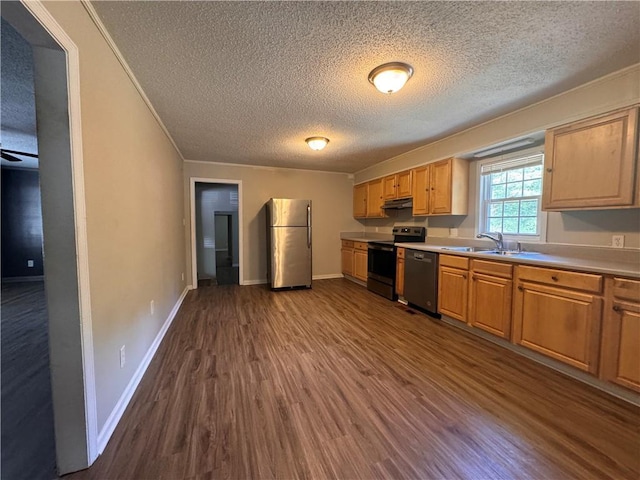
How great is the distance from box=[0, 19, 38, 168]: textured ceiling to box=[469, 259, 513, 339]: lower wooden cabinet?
384cm

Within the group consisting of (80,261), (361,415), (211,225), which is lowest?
(361,415)

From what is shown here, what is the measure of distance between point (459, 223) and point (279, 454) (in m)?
3.46

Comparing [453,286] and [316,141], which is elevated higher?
[316,141]

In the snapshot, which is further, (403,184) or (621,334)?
(403,184)

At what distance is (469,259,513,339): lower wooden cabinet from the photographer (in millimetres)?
2439

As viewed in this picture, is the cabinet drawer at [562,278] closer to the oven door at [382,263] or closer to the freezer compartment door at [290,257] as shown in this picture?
the oven door at [382,263]

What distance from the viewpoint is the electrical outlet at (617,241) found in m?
2.11

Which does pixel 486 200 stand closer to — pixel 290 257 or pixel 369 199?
pixel 369 199

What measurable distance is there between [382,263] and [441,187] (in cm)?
150

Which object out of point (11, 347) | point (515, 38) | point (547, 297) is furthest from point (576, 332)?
point (11, 347)

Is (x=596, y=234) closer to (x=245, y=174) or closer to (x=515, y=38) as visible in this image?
(x=515, y=38)

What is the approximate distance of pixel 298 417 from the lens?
1.62 metres

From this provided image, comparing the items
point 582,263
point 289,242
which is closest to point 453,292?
point 582,263

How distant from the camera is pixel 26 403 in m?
1.72
